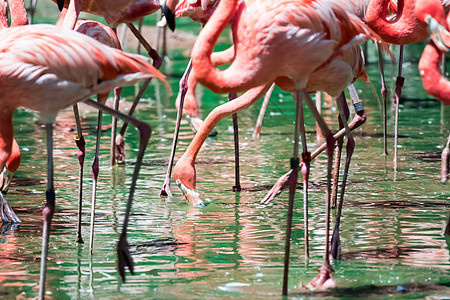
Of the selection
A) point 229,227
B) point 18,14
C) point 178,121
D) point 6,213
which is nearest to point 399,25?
point 229,227

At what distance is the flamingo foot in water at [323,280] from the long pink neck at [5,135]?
5.00ft

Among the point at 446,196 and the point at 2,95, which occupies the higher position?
the point at 2,95

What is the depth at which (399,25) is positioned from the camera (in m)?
4.28

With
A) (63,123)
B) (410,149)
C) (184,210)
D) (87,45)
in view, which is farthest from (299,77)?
(63,123)

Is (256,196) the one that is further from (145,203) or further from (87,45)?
(87,45)

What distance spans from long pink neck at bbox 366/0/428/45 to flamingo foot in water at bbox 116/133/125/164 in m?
2.49

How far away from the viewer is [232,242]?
156 inches

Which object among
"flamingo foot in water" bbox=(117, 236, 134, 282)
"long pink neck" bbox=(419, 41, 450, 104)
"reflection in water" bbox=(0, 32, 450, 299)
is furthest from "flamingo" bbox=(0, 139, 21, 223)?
"long pink neck" bbox=(419, 41, 450, 104)

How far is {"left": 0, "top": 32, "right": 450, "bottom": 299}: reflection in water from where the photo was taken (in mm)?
3326

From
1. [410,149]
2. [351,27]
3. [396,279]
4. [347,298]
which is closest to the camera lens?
[347,298]

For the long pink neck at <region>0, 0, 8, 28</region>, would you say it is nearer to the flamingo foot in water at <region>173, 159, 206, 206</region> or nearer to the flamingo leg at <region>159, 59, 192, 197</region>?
the flamingo leg at <region>159, 59, 192, 197</region>

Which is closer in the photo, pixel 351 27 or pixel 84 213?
pixel 351 27

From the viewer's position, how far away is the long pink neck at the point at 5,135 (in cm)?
338

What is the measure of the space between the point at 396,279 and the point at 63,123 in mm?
5162
